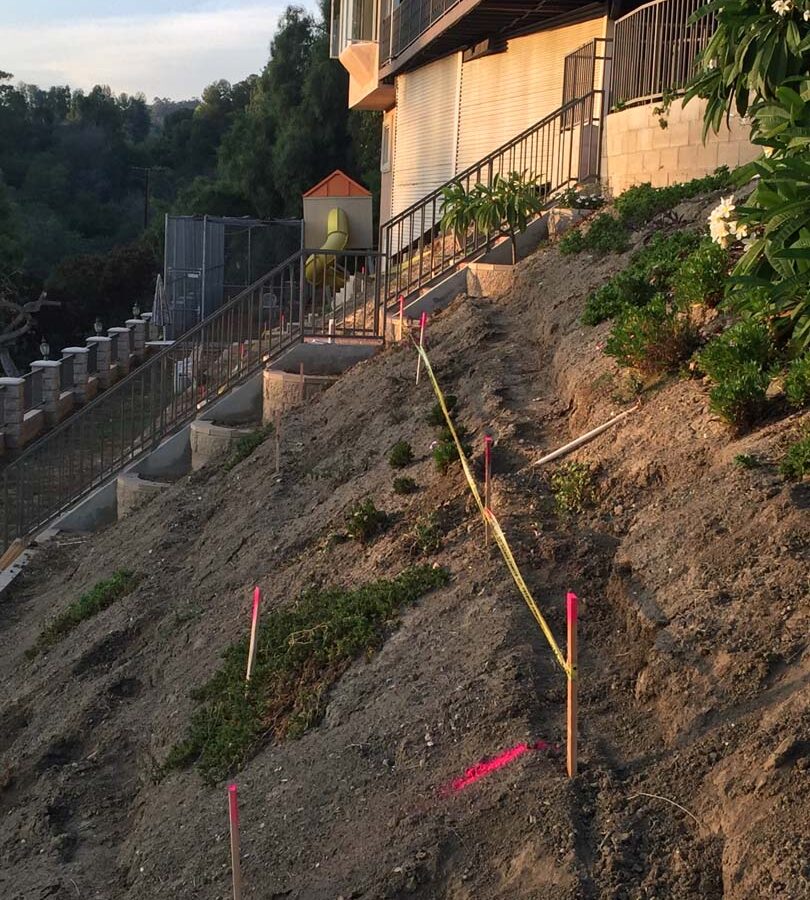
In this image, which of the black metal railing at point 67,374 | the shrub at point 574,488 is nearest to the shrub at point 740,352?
the shrub at point 574,488

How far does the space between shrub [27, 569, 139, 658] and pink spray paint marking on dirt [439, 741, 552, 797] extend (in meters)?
5.81

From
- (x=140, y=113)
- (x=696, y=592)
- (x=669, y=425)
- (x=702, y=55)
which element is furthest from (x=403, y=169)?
(x=140, y=113)

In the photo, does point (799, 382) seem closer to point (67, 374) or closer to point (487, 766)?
point (487, 766)

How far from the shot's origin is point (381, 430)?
990 cm

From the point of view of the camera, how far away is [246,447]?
12086mm

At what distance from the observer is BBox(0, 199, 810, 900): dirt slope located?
4.36 m

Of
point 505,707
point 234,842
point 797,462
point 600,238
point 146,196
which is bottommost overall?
point 146,196

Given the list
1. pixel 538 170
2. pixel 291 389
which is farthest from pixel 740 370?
pixel 538 170

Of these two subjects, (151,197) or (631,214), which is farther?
(151,197)

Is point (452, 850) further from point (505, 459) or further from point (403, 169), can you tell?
point (403, 169)

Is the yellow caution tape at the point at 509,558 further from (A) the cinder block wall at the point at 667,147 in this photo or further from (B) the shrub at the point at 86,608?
(A) the cinder block wall at the point at 667,147

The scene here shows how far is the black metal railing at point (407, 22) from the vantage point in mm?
20203

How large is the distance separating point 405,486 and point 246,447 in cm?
445

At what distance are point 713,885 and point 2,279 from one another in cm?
3961
